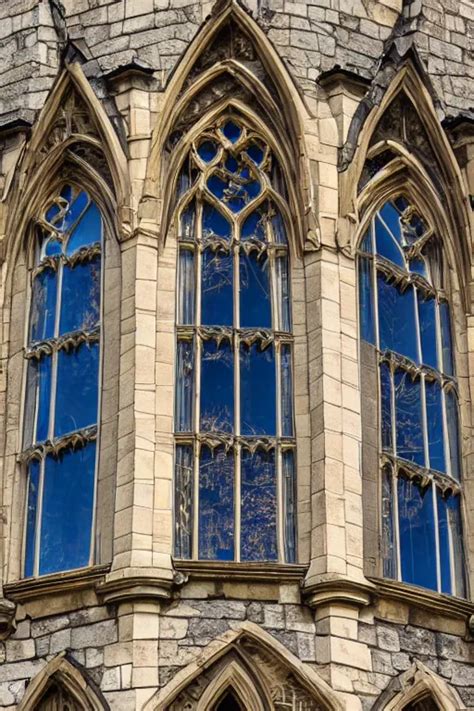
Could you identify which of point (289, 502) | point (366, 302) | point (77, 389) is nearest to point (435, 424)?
point (366, 302)

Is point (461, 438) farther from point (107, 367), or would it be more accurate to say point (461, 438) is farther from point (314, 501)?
point (107, 367)

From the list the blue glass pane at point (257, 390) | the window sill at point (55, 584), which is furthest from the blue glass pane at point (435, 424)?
the window sill at point (55, 584)

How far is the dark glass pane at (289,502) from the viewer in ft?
58.6

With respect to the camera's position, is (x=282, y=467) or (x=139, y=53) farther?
(x=139, y=53)

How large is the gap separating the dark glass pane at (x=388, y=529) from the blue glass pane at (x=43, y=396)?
3337 mm

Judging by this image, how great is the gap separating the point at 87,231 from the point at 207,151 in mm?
1469

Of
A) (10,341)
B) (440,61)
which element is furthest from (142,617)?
(440,61)

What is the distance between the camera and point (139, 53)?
66.3 ft

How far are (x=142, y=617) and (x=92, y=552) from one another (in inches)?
40.9

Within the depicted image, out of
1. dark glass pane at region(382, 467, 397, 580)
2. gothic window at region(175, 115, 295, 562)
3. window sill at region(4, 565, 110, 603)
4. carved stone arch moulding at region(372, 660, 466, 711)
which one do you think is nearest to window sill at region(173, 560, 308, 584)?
gothic window at region(175, 115, 295, 562)

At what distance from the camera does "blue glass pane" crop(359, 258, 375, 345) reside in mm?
19188

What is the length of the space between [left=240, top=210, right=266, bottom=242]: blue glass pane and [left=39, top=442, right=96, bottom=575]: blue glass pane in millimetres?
2695

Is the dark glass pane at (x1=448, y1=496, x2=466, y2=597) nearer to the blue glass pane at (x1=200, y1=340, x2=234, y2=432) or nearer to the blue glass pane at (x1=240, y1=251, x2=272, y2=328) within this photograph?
the blue glass pane at (x1=200, y1=340, x2=234, y2=432)

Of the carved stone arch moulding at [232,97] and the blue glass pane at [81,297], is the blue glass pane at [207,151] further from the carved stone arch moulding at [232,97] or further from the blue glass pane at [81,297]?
the blue glass pane at [81,297]
